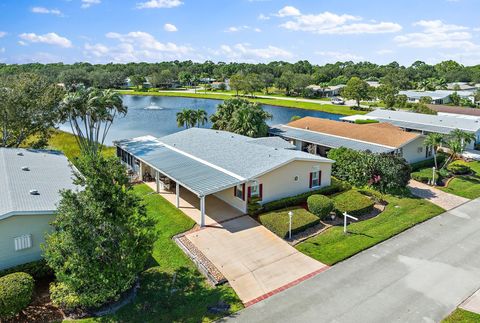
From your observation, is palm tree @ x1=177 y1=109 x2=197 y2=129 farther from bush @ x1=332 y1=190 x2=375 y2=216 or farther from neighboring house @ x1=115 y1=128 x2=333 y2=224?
bush @ x1=332 y1=190 x2=375 y2=216

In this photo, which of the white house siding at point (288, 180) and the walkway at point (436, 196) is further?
the walkway at point (436, 196)

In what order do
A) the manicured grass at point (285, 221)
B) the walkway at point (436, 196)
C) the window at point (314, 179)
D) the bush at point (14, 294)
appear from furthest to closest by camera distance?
the window at point (314, 179)
the walkway at point (436, 196)
the manicured grass at point (285, 221)
the bush at point (14, 294)

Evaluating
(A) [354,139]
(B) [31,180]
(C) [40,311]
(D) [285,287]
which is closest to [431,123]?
(A) [354,139]

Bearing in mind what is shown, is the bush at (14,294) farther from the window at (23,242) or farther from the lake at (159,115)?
the lake at (159,115)

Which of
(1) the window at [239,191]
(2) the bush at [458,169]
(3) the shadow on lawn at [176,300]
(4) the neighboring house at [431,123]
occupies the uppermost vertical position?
(4) the neighboring house at [431,123]

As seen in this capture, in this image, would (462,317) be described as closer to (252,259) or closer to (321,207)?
(252,259)

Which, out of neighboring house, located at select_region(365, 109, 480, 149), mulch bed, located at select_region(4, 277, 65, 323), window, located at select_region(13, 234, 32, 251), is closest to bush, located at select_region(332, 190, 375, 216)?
mulch bed, located at select_region(4, 277, 65, 323)

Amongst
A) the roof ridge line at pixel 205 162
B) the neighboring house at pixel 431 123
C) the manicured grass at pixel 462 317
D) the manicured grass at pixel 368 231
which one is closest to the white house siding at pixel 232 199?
the roof ridge line at pixel 205 162

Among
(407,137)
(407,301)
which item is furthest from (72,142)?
(407,301)
